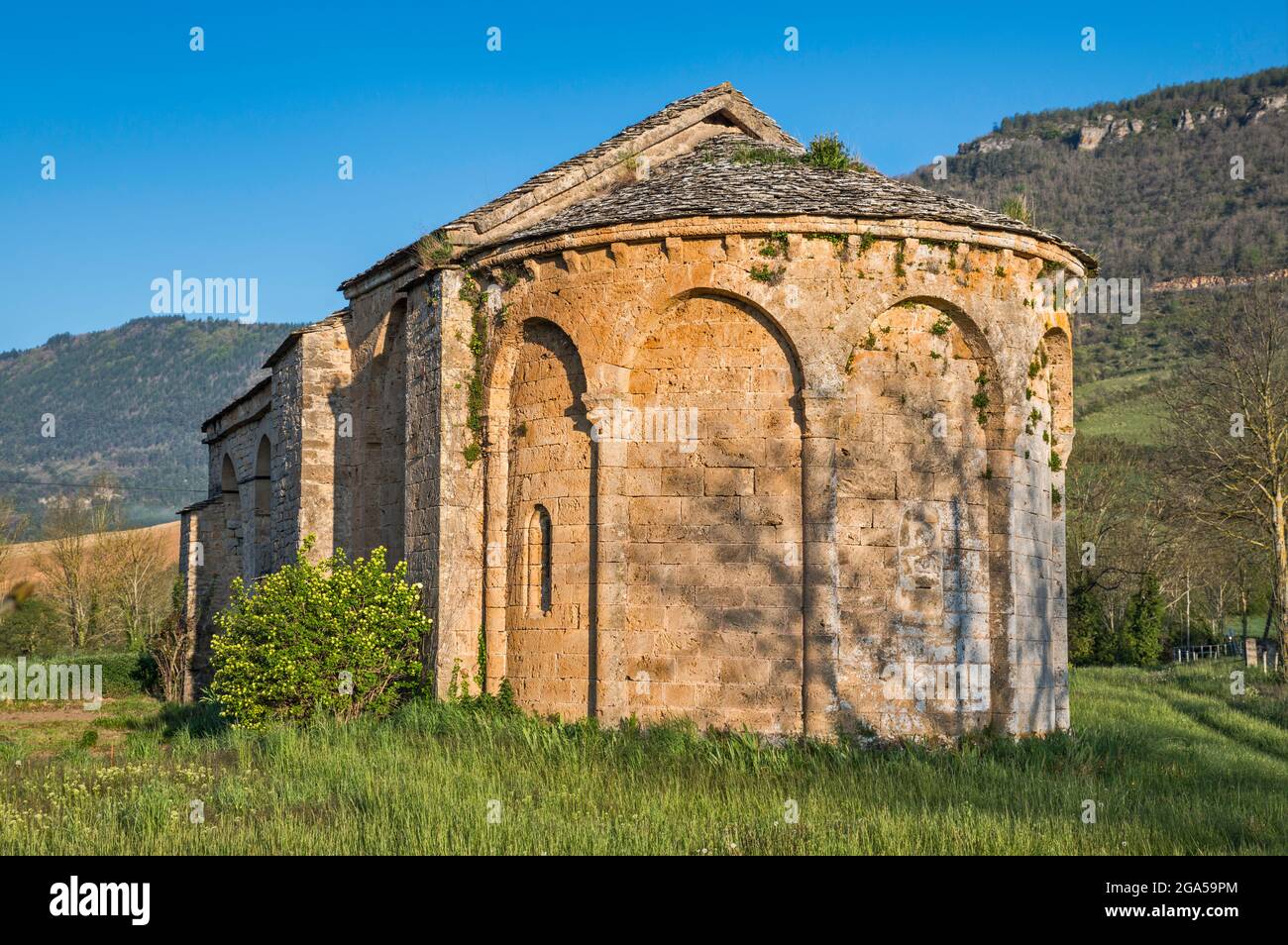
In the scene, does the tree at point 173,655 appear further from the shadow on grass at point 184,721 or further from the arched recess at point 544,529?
the arched recess at point 544,529

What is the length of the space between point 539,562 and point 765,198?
4895mm

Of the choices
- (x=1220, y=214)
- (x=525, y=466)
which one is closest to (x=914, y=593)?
(x=525, y=466)

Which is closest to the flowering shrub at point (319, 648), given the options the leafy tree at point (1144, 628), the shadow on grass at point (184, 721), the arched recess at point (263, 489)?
the shadow on grass at point (184, 721)

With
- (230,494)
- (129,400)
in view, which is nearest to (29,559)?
(230,494)

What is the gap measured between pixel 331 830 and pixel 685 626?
513 cm

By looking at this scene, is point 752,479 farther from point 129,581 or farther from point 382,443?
point 129,581

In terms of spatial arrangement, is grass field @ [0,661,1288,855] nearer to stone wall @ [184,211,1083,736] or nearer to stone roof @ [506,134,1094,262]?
stone wall @ [184,211,1083,736]

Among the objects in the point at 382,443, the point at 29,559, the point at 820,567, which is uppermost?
the point at 382,443

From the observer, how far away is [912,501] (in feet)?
46.1

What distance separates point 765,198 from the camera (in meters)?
14.1

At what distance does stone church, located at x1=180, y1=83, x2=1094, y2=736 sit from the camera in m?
13.6

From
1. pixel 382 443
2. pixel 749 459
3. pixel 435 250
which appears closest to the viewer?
pixel 749 459

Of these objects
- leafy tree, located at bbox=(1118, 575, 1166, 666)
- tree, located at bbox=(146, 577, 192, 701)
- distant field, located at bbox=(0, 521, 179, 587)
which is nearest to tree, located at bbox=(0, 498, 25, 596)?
distant field, located at bbox=(0, 521, 179, 587)

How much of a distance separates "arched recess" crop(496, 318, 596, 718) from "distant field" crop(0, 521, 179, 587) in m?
37.0
